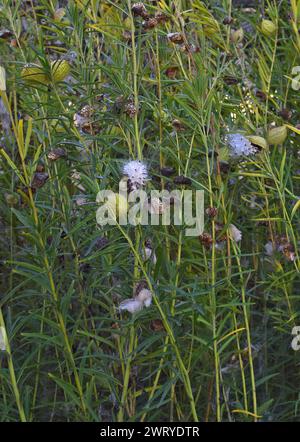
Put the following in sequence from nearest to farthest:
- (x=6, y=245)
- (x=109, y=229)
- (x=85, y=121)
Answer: (x=109, y=229), (x=85, y=121), (x=6, y=245)

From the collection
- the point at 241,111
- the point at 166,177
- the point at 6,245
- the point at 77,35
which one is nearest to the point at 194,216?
the point at 166,177

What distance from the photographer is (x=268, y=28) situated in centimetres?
154

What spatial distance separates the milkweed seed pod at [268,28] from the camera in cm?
153

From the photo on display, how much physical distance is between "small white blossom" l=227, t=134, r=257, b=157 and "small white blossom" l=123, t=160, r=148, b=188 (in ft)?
0.59

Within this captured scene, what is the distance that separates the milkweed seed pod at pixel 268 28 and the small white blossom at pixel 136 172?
44 centimetres

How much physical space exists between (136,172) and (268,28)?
1.55 ft

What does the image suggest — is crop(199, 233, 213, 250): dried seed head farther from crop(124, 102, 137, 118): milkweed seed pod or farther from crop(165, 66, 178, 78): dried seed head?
crop(165, 66, 178, 78): dried seed head

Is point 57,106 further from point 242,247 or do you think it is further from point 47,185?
point 242,247

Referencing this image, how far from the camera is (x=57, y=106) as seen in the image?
4.81ft

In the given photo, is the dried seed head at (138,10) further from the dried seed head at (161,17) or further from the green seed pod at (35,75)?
the green seed pod at (35,75)

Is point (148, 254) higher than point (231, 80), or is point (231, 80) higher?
point (231, 80)

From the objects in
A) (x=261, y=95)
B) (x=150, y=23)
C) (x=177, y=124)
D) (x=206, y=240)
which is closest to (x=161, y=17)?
(x=150, y=23)

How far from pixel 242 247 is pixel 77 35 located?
57 cm

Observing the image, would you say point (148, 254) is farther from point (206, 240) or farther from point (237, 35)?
point (237, 35)
